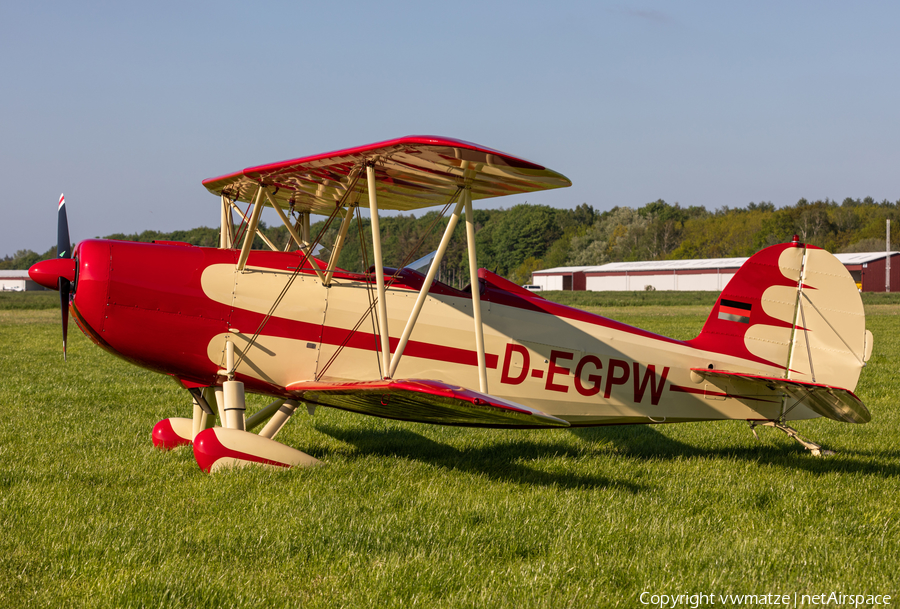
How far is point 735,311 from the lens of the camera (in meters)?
7.30

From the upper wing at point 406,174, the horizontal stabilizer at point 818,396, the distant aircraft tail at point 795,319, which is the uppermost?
the upper wing at point 406,174

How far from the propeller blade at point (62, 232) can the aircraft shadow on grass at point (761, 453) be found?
19.5ft

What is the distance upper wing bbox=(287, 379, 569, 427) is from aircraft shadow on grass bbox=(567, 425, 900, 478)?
188 cm

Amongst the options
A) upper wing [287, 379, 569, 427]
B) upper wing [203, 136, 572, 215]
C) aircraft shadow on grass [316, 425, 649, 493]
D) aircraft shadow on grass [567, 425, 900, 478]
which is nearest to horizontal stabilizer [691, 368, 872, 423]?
aircraft shadow on grass [567, 425, 900, 478]

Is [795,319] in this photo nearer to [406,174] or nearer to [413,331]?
[413,331]

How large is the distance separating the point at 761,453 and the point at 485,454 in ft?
9.86

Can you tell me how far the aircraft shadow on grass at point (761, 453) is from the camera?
6543 millimetres

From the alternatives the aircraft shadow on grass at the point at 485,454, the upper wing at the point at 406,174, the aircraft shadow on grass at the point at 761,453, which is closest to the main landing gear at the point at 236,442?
the aircraft shadow on grass at the point at 485,454

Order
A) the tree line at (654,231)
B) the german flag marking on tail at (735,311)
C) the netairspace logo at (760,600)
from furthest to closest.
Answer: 1. the tree line at (654,231)
2. the german flag marking on tail at (735,311)
3. the netairspace logo at (760,600)

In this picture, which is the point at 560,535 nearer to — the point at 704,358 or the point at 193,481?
the point at 193,481

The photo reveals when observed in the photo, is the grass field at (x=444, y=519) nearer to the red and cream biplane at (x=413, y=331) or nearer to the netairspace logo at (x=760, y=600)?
the netairspace logo at (x=760, y=600)

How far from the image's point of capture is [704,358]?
23.4 feet

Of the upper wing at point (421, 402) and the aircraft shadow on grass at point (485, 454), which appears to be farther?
the aircraft shadow on grass at point (485, 454)

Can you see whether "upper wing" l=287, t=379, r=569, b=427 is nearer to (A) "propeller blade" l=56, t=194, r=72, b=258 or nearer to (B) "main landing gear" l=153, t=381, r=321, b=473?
(B) "main landing gear" l=153, t=381, r=321, b=473
